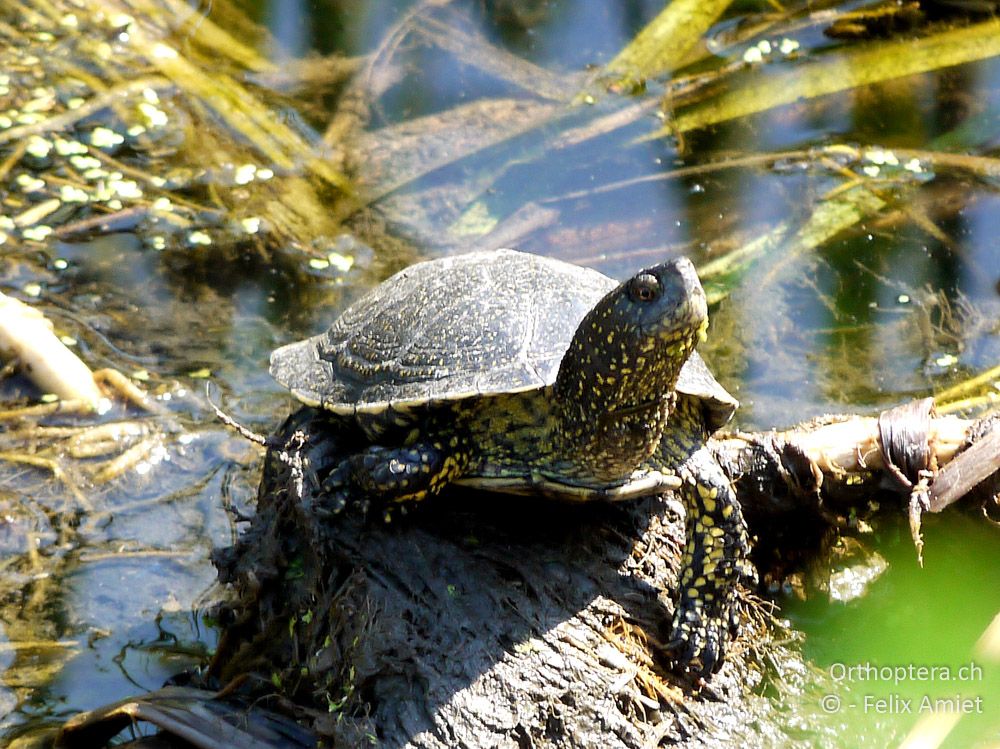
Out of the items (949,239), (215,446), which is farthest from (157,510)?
(949,239)

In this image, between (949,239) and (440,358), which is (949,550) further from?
(949,239)

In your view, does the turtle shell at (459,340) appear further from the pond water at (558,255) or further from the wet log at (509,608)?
the pond water at (558,255)

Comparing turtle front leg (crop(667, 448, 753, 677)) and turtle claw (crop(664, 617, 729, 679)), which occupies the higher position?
turtle front leg (crop(667, 448, 753, 677))

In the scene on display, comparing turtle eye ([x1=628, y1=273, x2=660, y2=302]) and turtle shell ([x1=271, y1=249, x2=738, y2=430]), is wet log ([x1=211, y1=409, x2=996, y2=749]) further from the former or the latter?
turtle eye ([x1=628, y1=273, x2=660, y2=302])

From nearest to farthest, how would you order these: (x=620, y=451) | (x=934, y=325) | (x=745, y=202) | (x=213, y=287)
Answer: (x=620, y=451), (x=934, y=325), (x=213, y=287), (x=745, y=202)

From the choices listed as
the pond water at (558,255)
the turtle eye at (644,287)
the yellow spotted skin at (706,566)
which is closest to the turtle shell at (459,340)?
the yellow spotted skin at (706,566)

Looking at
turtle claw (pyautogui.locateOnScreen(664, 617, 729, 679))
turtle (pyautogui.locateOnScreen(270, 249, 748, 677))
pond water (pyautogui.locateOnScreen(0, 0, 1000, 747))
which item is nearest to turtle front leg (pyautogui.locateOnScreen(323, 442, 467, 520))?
turtle (pyautogui.locateOnScreen(270, 249, 748, 677))

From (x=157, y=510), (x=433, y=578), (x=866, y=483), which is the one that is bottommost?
(x=157, y=510)
